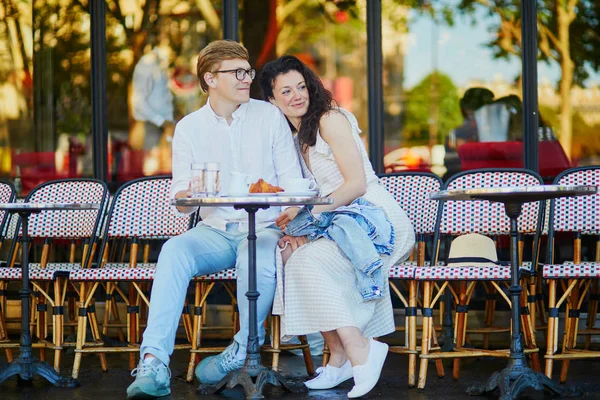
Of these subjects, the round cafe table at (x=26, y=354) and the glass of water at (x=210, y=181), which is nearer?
the glass of water at (x=210, y=181)

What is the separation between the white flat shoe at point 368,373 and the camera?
4031mm

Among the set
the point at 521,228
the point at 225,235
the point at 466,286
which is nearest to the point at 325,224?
the point at 225,235

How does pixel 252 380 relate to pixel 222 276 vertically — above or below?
below

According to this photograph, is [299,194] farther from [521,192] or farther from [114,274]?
[114,274]

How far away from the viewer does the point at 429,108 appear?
A: 750 cm

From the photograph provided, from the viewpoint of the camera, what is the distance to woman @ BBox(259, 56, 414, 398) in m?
4.11

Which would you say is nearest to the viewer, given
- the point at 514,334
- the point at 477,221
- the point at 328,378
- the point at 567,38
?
the point at 514,334

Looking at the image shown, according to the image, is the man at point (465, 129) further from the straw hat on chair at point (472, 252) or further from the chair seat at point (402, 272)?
the chair seat at point (402, 272)

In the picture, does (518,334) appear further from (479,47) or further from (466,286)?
(479,47)

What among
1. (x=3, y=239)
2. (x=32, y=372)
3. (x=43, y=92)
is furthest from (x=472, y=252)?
(x=43, y=92)

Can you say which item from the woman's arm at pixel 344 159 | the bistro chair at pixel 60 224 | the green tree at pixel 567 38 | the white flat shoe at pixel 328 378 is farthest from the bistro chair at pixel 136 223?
the green tree at pixel 567 38

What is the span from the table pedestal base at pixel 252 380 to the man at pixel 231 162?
0.13 metres

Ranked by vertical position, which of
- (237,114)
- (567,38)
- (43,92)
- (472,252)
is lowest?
(472,252)

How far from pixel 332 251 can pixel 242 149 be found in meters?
0.72
